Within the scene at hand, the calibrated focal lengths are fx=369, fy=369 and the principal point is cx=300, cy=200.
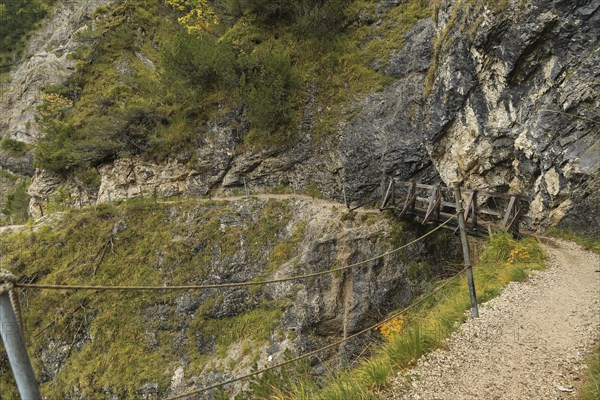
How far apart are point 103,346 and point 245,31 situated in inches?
686

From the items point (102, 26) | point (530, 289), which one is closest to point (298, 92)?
point (530, 289)

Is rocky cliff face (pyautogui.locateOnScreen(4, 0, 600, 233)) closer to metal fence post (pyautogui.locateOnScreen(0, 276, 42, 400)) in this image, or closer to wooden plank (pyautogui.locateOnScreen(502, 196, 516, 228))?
wooden plank (pyautogui.locateOnScreen(502, 196, 516, 228))

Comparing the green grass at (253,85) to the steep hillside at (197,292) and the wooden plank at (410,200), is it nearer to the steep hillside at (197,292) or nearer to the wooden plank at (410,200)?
the steep hillside at (197,292)

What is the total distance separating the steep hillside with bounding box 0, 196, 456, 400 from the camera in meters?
12.1

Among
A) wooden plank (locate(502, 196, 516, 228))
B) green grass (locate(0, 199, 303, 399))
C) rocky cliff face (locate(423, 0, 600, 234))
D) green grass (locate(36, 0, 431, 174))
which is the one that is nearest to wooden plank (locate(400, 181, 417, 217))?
rocky cliff face (locate(423, 0, 600, 234))

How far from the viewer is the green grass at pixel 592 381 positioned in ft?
10.7

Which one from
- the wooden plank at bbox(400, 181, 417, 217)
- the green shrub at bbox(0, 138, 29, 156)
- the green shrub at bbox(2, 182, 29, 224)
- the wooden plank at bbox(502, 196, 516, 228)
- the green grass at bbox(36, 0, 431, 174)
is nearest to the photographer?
the wooden plank at bbox(502, 196, 516, 228)

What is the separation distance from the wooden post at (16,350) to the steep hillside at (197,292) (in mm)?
9798

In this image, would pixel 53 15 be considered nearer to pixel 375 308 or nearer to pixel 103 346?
pixel 103 346

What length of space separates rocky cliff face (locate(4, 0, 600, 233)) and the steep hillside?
257 cm

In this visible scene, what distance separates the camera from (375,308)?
1249 cm

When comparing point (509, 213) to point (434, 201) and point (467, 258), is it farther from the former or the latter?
point (467, 258)

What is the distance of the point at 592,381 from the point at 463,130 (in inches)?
444

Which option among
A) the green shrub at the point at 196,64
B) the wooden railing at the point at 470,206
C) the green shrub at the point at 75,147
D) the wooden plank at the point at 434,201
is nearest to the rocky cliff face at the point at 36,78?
the green shrub at the point at 75,147
